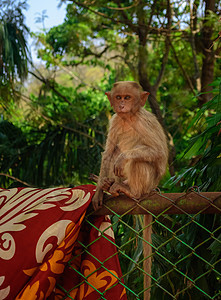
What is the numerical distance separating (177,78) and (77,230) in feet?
21.8

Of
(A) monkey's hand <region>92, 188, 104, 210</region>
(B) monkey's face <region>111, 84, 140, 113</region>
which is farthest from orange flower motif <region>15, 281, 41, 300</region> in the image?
(B) monkey's face <region>111, 84, 140, 113</region>

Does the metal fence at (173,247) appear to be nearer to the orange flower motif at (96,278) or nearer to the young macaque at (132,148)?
the orange flower motif at (96,278)

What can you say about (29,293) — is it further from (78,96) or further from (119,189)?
(78,96)

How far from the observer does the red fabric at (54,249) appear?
58.0 inches

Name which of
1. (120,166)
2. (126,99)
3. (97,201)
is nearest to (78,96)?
(126,99)

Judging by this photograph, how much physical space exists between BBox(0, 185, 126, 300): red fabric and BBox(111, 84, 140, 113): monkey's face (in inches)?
47.9

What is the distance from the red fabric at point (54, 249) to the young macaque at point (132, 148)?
0.66 metres

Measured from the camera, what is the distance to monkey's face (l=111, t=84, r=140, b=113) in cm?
282

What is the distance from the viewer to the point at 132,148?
2826 millimetres

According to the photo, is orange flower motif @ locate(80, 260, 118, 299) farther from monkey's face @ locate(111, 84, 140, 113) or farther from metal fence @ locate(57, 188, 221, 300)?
monkey's face @ locate(111, 84, 140, 113)

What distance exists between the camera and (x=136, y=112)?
2869mm

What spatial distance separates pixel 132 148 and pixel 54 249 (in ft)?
4.66

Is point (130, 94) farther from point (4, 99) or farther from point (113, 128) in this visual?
point (4, 99)

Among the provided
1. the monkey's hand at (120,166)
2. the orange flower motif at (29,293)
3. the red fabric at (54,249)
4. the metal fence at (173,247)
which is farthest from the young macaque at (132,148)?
the orange flower motif at (29,293)
